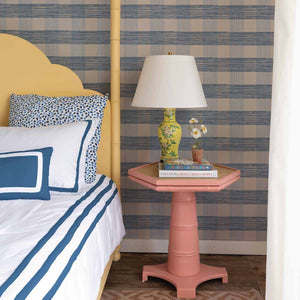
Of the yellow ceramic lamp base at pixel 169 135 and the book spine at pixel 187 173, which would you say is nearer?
the book spine at pixel 187 173

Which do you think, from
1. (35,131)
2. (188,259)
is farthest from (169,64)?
(188,259)

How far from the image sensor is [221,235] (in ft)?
9.20

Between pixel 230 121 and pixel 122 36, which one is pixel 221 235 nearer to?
pixel 230 121

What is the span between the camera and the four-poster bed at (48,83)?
102 inches

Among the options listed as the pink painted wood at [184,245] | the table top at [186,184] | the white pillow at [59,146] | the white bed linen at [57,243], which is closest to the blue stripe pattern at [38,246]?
the white bed linen at [57,243]

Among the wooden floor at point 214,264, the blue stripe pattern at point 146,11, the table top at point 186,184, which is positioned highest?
the blue stripe pattern at point 146,11

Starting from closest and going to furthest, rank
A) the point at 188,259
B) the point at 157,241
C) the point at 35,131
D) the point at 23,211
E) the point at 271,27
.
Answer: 1. the point at 23,211
2. the point at 35,131
3. the point at 188,259
4. the point at 271,27
5. the point at 157,241

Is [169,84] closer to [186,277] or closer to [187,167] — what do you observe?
[187,167]

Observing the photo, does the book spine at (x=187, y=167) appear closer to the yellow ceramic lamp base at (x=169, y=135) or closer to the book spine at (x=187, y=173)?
the book spine at (x=187, y=173)

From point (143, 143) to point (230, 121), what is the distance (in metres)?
0.58

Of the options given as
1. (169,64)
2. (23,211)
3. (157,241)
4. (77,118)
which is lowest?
(157,241)

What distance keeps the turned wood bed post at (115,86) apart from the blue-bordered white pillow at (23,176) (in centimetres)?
70

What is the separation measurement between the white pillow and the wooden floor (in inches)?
26.4

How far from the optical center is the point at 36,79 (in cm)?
262
